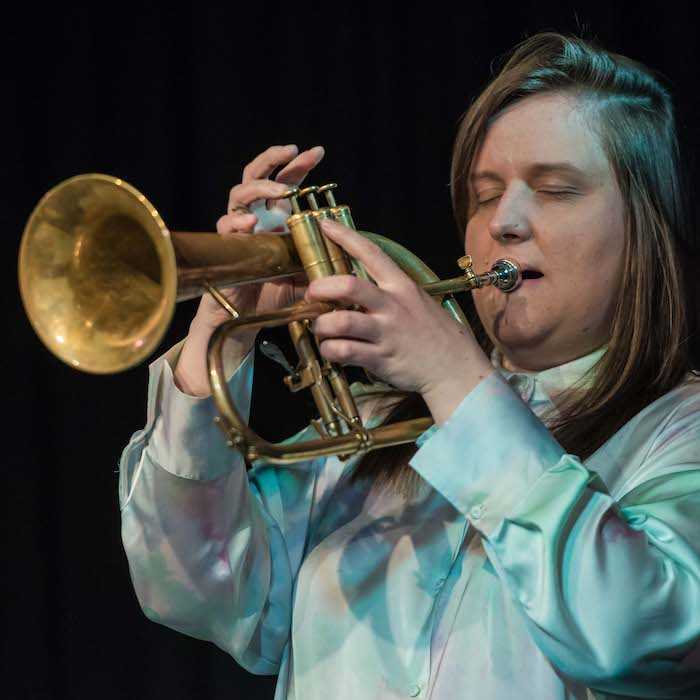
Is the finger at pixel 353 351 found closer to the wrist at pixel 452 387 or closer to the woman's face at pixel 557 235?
the wrist at pixel 452 387

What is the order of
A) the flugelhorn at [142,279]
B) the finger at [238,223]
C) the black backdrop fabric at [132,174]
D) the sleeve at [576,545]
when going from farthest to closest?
the black backdrop fabric at [132,174], the finger at [238,223], the flugelhorn at [142,279], the sleeve at [576,545]

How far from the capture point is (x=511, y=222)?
1499 millimetres

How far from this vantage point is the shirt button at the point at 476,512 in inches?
47.8

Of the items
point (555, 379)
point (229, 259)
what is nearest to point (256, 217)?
point (229, 259)

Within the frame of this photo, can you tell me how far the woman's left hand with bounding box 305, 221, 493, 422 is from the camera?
3.99 feet

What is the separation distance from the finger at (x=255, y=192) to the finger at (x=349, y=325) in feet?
0.94

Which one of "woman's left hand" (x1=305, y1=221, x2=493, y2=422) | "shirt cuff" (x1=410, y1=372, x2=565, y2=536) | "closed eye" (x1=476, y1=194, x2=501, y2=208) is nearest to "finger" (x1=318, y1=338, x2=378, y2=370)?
"woman's left hand" (x1=305, y1=221, x2=493, y2=422)

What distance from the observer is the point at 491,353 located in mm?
1748

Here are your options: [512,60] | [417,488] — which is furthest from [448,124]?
[417,488]

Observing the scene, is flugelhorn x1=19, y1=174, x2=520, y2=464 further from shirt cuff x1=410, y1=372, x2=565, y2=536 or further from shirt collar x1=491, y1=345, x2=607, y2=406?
shirt collar x1=491, y1=345, x2=607, y2=406

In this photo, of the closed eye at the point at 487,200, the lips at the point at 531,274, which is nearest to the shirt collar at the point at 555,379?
the lips at the point at 531,274

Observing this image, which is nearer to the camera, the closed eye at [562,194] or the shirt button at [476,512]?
the shirt button at [476,512]

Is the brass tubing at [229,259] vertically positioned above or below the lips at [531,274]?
above

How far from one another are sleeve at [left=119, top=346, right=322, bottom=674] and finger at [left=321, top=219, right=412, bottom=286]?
1.16 ft
